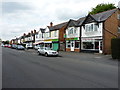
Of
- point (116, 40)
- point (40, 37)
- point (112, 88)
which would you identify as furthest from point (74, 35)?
point (112, 88)

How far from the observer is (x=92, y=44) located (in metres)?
30.1

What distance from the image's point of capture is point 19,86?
593 centimetres

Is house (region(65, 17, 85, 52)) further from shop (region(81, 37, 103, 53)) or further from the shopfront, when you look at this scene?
the shopfront

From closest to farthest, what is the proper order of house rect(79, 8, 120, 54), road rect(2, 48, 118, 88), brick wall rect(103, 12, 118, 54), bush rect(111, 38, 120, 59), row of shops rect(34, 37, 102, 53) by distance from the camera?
road rect(2, 48, 118, 88)
bush rect(111, 38, 120, 59)
brick wall rect(103, 12, 118, 54)
house rect(79, 8, 120, 54)
row of shops rect(34, 37, 102, 53)

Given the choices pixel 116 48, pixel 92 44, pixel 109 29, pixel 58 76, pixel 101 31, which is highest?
pixel 109 29

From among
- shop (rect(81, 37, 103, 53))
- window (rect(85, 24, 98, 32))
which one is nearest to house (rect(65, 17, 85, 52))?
shop (rect(81, 37, 103, 53))

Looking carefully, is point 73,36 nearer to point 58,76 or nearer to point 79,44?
point 79,44

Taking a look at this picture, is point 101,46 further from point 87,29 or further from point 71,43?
point 71,43

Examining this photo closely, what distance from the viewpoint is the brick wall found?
2748cm

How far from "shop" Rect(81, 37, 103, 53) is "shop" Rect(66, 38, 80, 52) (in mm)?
→ 1815

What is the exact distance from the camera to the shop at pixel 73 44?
114ft

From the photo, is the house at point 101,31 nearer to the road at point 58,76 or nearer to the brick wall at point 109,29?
the brick wall at point 109,29

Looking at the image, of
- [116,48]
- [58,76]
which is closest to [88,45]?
[116,48]

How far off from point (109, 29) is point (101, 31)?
1765 millimetres
